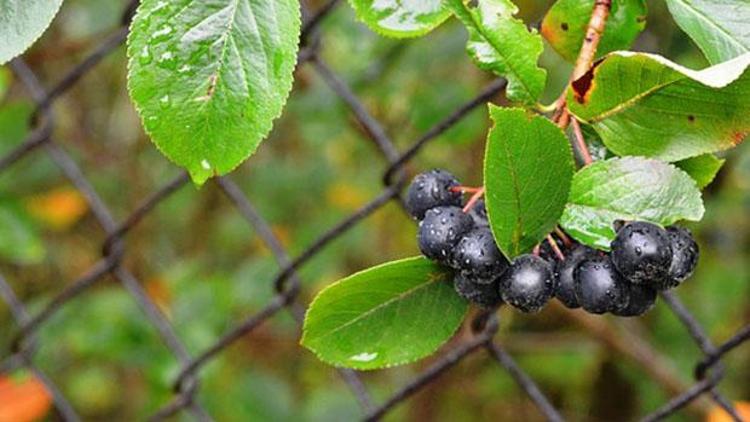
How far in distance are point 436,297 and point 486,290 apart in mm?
41

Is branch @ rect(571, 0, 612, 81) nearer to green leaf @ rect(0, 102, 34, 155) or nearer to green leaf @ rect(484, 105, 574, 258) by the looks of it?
green leaf @ rect(484, 105, 574, 258)

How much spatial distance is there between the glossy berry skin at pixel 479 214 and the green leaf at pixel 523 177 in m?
0.03

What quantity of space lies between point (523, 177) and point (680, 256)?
0.07 m

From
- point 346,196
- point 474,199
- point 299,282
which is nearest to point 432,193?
point 474,199

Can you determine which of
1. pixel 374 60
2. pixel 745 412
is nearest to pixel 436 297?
pixel 745 412

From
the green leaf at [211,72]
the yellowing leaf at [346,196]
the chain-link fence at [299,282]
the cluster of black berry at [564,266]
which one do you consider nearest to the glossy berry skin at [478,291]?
the cluster of black berry at [564,266]

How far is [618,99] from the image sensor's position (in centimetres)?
46

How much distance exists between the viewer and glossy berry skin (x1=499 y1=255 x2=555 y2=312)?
441 millimetres

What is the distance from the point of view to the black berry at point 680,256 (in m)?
0.45

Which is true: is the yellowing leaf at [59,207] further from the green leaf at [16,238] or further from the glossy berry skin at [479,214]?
the glossy berry skin at [479,214]

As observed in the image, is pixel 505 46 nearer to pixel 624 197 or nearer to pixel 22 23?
pixel 624 197

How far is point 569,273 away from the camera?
457 millimetres

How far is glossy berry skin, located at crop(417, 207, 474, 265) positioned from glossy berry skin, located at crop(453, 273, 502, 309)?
1cm

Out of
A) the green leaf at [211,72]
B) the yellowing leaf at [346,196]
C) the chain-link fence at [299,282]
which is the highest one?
the green leaf at [211,72]
